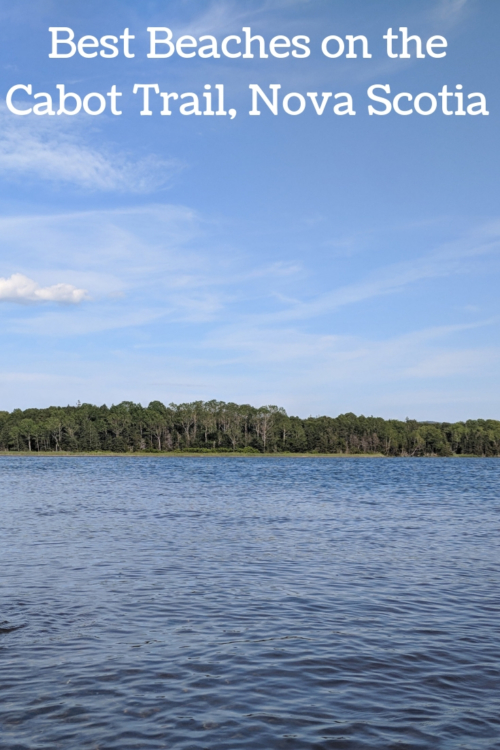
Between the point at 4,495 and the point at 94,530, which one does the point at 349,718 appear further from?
the point at 4,495

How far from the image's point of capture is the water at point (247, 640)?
31.0 ft

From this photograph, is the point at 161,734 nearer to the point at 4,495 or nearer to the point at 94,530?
the point at 94,530

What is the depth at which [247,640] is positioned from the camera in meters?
13.5

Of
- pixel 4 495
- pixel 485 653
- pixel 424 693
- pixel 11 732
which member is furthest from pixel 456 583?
pixel 4 495

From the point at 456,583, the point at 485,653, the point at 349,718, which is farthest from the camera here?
the point at 456,583

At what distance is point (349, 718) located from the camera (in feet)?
32.2

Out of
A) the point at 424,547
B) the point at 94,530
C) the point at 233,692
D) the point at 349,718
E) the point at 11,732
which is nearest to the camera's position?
the point at 11,732

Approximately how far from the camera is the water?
9455mm

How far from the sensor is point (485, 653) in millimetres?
12781

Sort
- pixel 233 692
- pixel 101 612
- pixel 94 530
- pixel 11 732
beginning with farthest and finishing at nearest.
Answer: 1. pixel 94 530
2. pixel 101 612
3. pixel 233 692
4. pixel 11 732

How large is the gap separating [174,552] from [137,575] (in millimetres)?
4386

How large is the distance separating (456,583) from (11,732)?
13904 millimetres

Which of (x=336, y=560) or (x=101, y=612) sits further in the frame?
(x=336, y=560)

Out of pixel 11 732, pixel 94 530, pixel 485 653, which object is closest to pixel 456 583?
pixel 485 653
